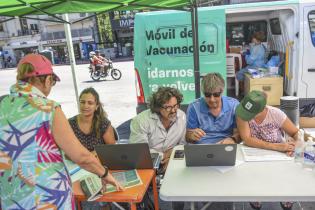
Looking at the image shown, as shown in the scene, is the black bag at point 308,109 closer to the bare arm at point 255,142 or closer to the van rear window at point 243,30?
the van rear window at point 243,30

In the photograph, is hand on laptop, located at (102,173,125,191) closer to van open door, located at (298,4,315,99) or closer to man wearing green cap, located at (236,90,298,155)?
man wearing green cap, located at (236,90,298,155)

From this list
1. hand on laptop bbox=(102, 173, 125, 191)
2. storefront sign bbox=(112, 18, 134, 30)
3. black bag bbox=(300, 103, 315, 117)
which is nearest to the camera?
hand on laptop bbox=(102, 173, 125, 191)

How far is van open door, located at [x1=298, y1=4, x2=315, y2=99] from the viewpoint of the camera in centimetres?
426

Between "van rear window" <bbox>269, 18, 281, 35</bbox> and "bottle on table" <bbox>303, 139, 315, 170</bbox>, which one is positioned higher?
"van rear window" <bbox>269, 18, 281, 35</bbox>

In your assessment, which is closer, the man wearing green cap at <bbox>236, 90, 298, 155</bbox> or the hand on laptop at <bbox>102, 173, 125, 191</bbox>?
the hand on laptop at <bbox>102, 173, 125, 191</bbox>

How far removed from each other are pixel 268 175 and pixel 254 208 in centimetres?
105

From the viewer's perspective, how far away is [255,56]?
554 cm

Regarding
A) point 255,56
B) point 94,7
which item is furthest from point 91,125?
point 255,56

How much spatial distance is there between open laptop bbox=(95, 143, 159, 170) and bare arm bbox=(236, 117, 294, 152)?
0.79 m

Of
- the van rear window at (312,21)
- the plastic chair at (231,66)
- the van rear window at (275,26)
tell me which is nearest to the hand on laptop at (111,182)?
the van rear window at (312,21)

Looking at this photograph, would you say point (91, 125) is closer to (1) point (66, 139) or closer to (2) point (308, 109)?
(1) point (66, 139)

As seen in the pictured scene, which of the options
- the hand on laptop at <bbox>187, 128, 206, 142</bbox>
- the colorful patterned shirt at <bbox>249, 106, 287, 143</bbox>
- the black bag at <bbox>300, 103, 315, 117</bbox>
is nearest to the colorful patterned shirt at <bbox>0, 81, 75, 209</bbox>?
the hand on laptop at <bbox>187, 128, 206, 142</bbox>

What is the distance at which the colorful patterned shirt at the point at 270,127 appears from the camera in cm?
261

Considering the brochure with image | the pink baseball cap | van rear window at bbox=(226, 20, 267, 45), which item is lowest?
the brochure with image
